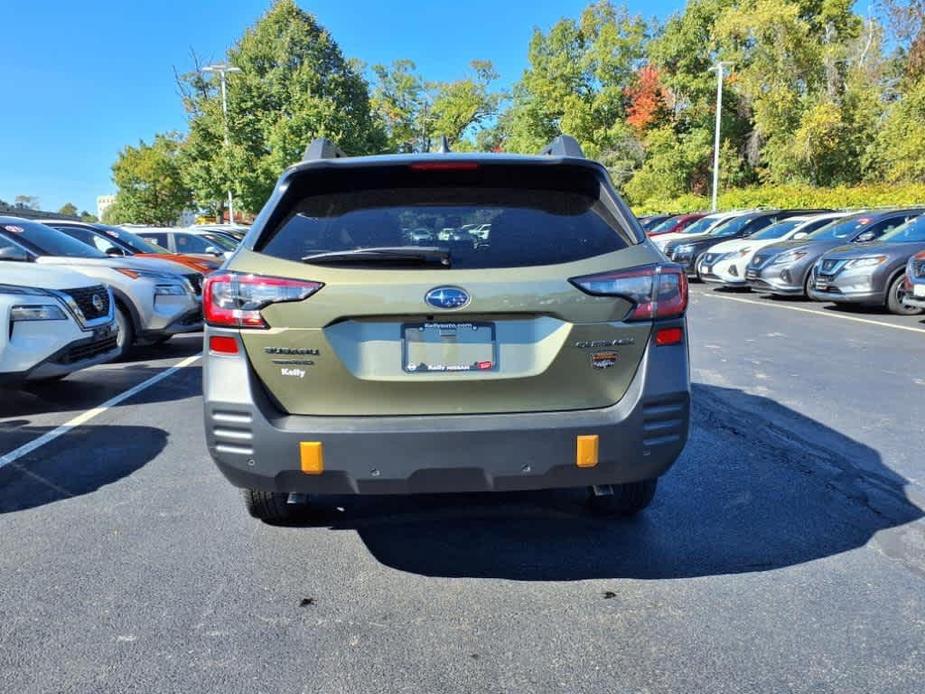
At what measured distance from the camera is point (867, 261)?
36.5 feet

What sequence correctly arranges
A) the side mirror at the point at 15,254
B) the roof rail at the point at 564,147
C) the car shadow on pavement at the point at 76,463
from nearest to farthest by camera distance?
the roof rail at the point at 564,147
the car shadow on pavement at the point at 76,463
the side mirror at the point at 15,254

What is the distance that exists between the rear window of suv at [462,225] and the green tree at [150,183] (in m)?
58.0

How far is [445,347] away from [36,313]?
15.1ft

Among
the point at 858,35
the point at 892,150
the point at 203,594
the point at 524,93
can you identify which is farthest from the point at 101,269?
the point at 524,93

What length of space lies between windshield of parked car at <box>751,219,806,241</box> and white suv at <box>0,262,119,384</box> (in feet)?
45.7

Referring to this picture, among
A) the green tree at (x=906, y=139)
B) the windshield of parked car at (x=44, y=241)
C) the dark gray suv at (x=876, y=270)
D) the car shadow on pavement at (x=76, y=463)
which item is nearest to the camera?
the car shadow on pavement at (x=76, y=463)

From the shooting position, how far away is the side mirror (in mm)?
7328

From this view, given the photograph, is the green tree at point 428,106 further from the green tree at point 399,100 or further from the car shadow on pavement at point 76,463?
the car shadow on pavement at point 76,463

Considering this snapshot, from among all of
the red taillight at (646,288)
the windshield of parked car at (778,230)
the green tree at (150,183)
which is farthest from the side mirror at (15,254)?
the green tree at (150,183)

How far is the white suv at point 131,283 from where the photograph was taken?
326 inches

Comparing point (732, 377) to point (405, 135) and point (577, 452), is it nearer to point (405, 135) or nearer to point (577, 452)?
point (577, 452)

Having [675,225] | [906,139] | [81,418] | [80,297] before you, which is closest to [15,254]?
[80,297]

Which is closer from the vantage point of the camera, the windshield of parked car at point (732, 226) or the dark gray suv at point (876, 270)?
the dark gray suv at point (876, 270)

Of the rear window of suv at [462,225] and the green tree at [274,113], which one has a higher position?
the green tree at [274,113]
